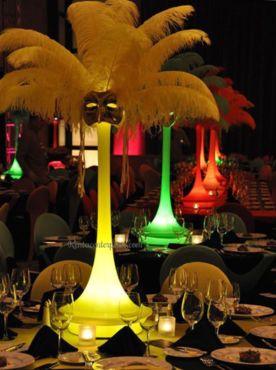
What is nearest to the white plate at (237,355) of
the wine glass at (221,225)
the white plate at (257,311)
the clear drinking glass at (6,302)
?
the white plate at (257,311)

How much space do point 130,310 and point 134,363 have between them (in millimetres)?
367

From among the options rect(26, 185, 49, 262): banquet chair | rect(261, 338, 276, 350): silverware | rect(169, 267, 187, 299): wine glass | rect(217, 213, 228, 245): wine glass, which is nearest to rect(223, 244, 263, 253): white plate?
rect(217, 213, 228, 245): wine glass

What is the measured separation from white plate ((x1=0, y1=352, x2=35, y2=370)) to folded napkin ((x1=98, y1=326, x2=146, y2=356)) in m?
0.26

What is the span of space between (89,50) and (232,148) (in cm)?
1845

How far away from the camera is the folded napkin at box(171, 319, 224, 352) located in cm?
285

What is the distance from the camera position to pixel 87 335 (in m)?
2.89

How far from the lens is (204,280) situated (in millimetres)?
3973

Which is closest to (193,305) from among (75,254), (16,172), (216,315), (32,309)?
(216,315)

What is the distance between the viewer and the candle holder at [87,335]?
289cm

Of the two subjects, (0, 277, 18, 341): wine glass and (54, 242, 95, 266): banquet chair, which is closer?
(0, 277, 18, 341): wine glass

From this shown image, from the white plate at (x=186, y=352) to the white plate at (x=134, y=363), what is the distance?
0.13 m

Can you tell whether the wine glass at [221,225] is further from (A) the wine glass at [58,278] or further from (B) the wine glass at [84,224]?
(A) the wine glass at [58,278]

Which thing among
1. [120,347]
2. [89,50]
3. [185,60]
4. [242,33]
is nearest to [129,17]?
[89,50]

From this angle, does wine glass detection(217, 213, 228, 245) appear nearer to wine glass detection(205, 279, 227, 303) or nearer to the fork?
wine glass detection(205, 279, 227, 303)
